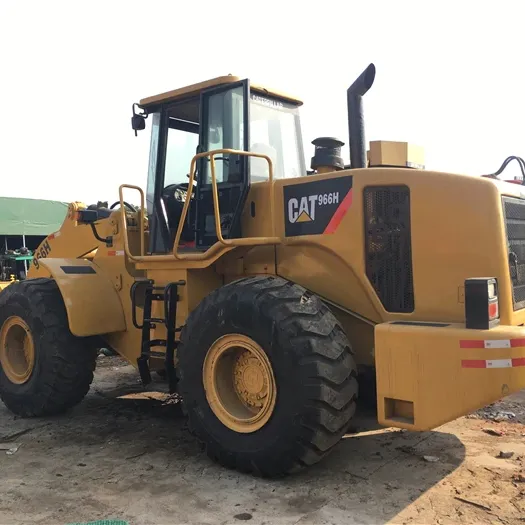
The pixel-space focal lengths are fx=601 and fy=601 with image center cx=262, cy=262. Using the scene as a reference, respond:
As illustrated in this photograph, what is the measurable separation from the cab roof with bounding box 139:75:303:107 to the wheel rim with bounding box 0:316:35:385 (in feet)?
8.26

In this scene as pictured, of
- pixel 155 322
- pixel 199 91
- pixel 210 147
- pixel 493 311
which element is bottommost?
pixel 155 322

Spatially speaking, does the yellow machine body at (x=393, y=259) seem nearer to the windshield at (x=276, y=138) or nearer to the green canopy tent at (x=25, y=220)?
the windshield at (x=276, y=138)

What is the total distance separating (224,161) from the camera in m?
5.01

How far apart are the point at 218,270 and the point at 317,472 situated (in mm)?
1873

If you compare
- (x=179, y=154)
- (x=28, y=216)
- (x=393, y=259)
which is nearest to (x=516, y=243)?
(x=393, y=259)

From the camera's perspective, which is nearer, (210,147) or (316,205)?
(316,205)

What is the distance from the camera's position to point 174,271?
5223 mm

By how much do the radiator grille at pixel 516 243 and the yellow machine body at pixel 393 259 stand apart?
9cm

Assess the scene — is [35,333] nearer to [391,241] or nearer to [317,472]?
[317,472]

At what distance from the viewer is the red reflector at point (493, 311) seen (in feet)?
11.7

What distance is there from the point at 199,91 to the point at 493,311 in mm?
3137

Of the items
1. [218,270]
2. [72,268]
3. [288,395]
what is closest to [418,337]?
[288,395]

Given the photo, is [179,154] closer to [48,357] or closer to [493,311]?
[48,357]

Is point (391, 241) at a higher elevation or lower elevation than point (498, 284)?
higher
